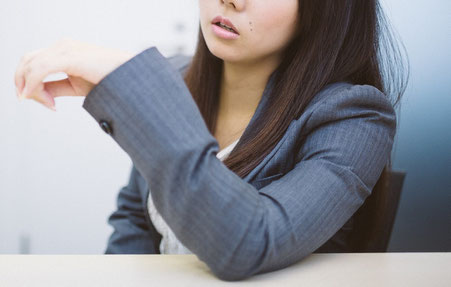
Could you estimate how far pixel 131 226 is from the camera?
102 centimetres

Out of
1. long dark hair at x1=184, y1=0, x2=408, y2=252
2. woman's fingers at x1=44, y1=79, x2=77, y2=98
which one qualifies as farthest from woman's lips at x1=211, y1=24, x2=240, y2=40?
woman's fingers at x1=44, y1=79, x2=77, y2=98

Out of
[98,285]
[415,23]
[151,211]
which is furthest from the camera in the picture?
[415,23]

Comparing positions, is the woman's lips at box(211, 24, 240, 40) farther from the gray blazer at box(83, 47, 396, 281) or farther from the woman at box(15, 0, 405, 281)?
the gray blazer at box(83, 47, 396, 281)

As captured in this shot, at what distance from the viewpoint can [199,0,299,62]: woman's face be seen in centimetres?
67

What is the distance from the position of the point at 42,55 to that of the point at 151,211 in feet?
1.42

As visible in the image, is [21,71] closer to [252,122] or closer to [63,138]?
[252,122]

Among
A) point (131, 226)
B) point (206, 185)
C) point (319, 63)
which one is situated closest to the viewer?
point (206, 185)

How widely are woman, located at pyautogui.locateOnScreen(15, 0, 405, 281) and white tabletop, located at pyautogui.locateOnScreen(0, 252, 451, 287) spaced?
0.02 metres

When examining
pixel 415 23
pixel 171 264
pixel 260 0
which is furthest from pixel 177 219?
pixel 415 23

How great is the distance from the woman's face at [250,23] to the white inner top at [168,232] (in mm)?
182

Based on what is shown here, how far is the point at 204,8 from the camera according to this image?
2.33 ft

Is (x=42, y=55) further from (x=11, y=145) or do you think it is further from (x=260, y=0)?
(x=11, y=145)

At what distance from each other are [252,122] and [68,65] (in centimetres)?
34

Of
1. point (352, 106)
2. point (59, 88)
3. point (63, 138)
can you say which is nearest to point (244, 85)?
point (352, 106)
